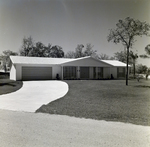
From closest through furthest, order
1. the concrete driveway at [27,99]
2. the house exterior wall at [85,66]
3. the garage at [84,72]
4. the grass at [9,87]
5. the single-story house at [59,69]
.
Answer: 1. the concrete driveway at [27,99]
2. the grass at [9,87]
3. the house exterior wall at [85,66]
4. the single-story house at [59,69]
5. the garage at [84,72]

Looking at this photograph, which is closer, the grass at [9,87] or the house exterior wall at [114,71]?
the grass at [9,87]

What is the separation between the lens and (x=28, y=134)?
3498 mm

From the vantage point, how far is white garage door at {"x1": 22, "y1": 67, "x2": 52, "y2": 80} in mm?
18984

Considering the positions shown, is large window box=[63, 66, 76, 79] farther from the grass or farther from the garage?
the grass

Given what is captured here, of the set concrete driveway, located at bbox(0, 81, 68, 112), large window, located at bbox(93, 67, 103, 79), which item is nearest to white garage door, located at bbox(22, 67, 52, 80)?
large window, located at bbox(93, 67, 103, 79)

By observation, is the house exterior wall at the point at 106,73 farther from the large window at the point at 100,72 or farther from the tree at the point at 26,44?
the tree at the point at 26,44

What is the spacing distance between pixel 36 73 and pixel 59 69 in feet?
9.57

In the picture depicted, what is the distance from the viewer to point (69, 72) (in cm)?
2114

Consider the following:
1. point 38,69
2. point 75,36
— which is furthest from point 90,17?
point 38,69

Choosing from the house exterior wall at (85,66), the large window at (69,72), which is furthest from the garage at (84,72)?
the large window at (69,72)

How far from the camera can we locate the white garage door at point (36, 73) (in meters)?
19.0

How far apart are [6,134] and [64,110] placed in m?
2.42

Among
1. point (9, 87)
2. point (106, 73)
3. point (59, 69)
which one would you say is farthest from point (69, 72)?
point (9, 87)

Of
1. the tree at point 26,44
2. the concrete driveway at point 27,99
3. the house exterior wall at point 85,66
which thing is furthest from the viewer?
the house exterior wall at point 85,66
